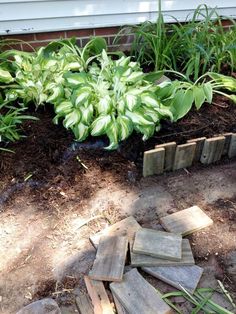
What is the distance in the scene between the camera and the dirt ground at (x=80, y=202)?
1.71 m

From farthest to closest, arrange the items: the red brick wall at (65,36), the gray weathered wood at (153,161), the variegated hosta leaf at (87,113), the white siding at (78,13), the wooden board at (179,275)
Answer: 1. the red brick wall at (65,36)
2. the white siding at (78,13)
3. the variegated hosta leaf at (87,113)
4. the gray weathered wood at (153,161)
5. the wooden board at (179,275)

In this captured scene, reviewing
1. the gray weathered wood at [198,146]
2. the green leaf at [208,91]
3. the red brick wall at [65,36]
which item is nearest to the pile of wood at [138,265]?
the gray weathered wood at [198,146]

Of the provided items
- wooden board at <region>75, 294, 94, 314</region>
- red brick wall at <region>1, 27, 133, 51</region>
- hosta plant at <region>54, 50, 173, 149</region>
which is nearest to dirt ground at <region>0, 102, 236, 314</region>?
wooden board at <region>75, 294, 94, 314</region>

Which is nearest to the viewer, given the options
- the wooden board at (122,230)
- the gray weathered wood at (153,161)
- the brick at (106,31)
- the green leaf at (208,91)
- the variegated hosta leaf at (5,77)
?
the wooden board at (122,230)

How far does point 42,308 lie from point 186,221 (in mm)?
865

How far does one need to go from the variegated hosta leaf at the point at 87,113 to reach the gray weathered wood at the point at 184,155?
0.59 meters

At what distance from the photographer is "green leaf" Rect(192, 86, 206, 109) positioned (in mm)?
2418

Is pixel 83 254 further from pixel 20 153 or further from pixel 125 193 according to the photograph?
pixel 20 153

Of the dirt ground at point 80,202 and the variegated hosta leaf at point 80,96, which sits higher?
the variegated hosta leaf at point 80,96

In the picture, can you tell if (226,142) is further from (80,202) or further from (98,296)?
(98,296)

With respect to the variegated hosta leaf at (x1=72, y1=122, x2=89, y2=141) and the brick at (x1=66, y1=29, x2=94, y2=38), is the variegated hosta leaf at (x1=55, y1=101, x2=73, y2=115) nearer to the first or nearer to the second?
the variegated hosta leaf at (x1=72, y1=122, x2=89, y2=141)

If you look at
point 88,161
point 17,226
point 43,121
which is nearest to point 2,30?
point 43,121

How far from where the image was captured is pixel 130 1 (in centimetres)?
301

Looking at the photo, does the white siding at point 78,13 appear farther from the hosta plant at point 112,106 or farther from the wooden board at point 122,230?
the wooden board at point 122,230
